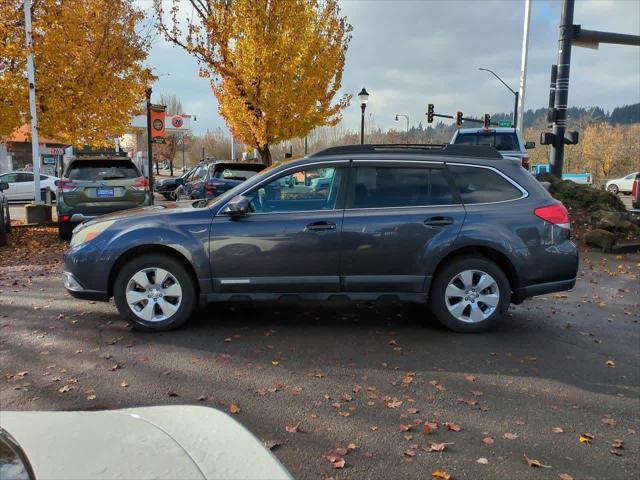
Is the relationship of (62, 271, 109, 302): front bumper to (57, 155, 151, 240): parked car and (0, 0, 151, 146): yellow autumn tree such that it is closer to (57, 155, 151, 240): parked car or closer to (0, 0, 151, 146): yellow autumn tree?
(57, 155, 151, 240): parked car

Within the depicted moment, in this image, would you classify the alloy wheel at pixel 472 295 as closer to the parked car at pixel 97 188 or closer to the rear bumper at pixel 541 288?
the rear bumper at pixel 541 288

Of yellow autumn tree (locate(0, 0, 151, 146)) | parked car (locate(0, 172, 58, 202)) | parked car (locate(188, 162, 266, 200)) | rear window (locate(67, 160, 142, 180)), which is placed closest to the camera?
rear window (locate(67, 160, 142, 180))

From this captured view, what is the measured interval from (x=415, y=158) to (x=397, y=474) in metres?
3.34

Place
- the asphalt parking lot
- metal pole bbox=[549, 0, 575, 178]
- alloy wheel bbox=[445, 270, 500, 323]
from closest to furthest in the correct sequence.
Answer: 1. the asphalt parking lot
2. alloy wheel bbox=[445, 270, 500, 323]
3. metal pole bbox=[549, 0, 575, 178]

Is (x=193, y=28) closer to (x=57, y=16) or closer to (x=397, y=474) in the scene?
(x=57, y=16)

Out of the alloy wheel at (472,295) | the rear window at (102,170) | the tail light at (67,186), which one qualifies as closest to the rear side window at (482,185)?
the alloy wheel at (472,295)

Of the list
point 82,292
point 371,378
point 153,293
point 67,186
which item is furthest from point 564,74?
point 82,292

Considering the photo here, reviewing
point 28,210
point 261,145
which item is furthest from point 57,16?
point 261,145

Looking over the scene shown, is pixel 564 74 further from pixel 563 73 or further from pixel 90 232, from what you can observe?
pixel 90 232

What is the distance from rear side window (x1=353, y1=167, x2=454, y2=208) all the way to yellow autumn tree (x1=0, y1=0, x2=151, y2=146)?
36.4 ft

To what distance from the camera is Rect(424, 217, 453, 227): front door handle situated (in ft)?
17.2

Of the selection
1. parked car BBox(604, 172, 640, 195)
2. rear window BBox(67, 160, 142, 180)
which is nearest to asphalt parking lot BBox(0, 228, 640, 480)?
rear window BBox(67, 160, 142, 180)

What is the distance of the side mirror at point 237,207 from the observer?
17.1 ft

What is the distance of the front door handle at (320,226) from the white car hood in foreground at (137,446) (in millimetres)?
3397
